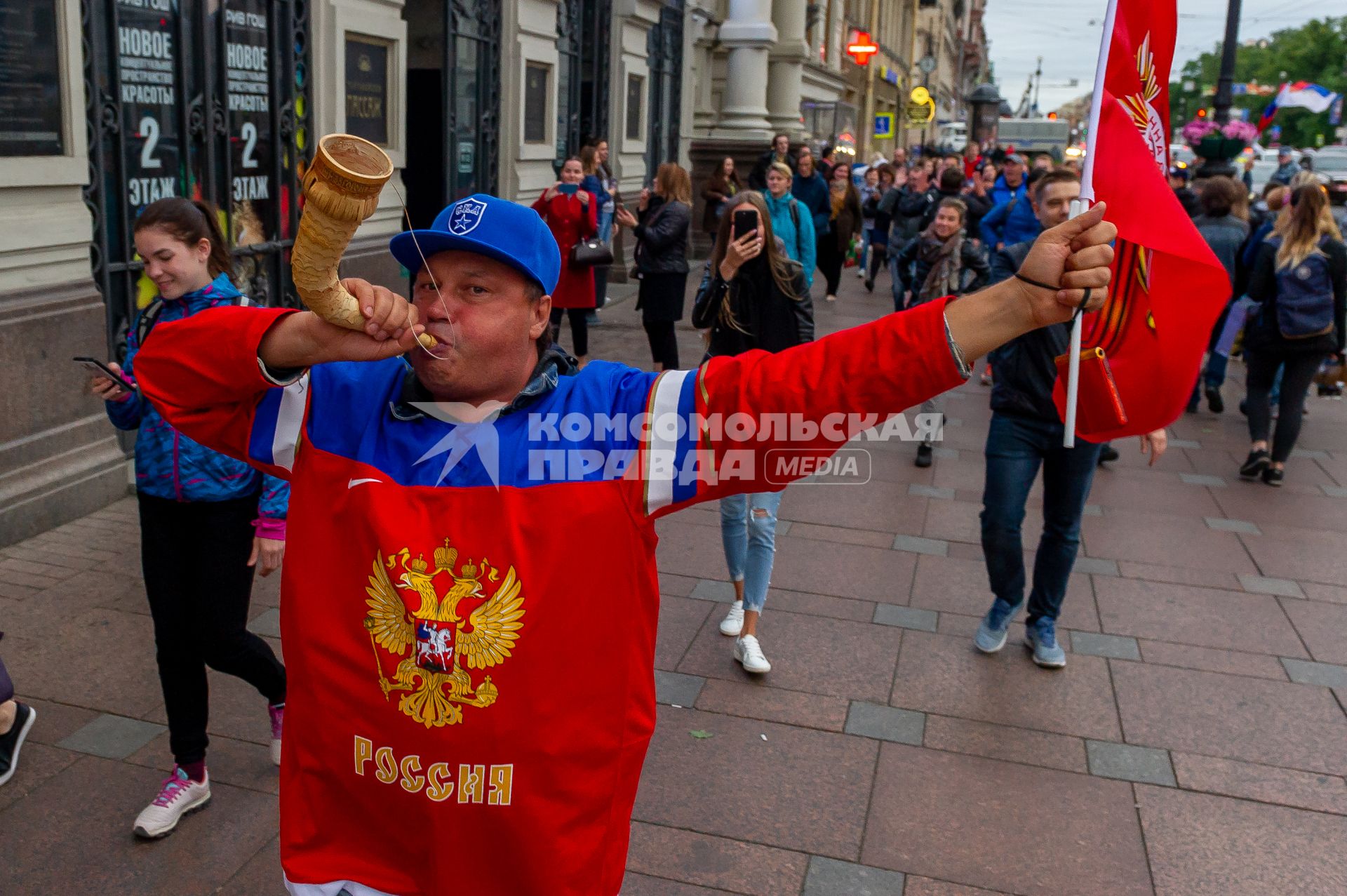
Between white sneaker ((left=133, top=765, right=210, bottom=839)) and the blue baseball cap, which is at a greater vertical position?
the blue baseball cap

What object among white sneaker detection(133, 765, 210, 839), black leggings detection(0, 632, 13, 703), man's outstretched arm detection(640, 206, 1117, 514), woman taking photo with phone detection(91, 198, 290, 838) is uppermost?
man's outstretched arm detection(640, 206, 1117, 514)

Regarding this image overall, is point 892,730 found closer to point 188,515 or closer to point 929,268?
point 188,515

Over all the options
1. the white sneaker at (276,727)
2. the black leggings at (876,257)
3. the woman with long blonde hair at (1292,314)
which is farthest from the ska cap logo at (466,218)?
the black leggings at (876,257)

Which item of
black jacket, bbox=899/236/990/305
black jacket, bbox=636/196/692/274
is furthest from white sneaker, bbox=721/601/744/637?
black jacket, bbox=636/196/692/274

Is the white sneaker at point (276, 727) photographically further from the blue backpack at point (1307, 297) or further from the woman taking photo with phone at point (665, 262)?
the blue backpack at point (1307, 297)

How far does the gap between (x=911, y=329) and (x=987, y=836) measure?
2544 millimetres

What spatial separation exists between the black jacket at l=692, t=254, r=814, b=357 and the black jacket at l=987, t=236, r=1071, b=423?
3.23 feet

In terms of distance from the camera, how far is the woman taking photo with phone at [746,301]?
542cm

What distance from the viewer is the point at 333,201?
1.67 metres

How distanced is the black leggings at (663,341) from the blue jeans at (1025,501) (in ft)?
17.6

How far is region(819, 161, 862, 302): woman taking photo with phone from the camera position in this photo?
53.9 feet

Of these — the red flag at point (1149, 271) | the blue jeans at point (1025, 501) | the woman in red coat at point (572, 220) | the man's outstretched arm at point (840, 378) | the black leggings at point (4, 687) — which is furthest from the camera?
the woman in red coat at point (572, 220)

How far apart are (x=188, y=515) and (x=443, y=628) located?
71.8 inches

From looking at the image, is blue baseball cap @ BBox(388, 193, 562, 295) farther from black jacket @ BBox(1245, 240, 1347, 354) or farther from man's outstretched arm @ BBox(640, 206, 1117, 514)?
black jacket @ BBox(1245, 240, 1347, 354)
